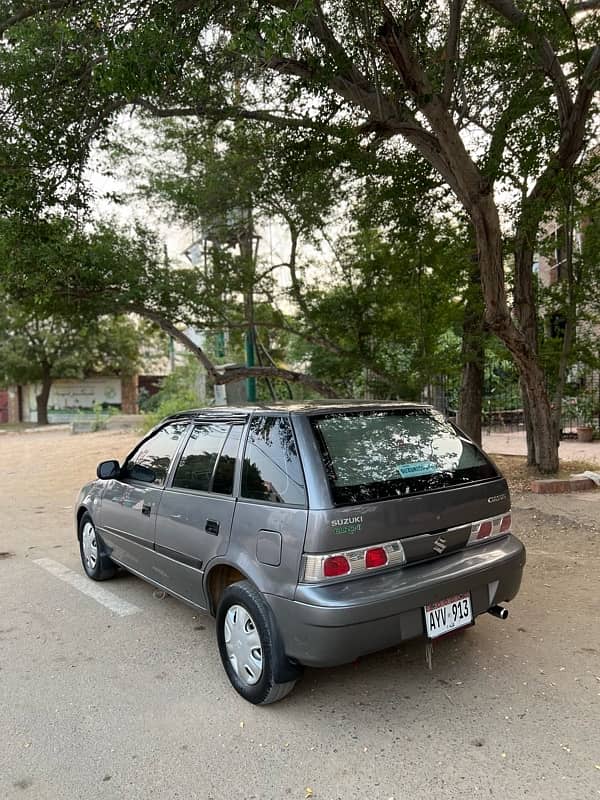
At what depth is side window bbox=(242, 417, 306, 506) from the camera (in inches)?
117

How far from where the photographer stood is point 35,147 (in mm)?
7168

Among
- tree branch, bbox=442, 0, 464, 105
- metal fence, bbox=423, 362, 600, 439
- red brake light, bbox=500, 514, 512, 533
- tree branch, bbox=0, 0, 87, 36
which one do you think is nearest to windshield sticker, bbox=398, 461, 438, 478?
red brake light, bbox=500, 514, 512, 533

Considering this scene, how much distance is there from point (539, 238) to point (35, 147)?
7510 millimetres

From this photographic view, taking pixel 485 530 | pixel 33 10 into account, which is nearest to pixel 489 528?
pixel 485 530

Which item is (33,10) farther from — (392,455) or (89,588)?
(392,455)

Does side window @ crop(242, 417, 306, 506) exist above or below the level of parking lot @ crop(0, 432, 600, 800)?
above

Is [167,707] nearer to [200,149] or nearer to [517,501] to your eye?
[517,501]

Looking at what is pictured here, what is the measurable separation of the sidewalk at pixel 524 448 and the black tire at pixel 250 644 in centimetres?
910

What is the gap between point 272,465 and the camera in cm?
314

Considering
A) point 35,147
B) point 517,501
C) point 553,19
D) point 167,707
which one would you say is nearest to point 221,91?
point 35,147

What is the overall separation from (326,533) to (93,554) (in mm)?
3164

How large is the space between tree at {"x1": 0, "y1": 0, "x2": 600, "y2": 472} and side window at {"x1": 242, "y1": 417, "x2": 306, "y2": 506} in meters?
3.35

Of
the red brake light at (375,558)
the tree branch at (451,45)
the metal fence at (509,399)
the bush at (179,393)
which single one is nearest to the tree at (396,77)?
the tree branch at (451,45)

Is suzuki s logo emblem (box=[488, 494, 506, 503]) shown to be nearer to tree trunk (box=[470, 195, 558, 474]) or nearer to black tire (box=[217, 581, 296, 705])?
black tire (box=[217, 581, 296, 705])
